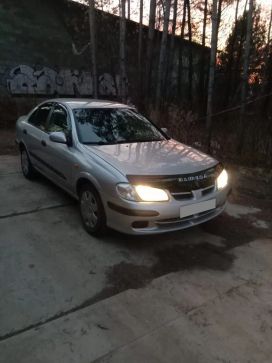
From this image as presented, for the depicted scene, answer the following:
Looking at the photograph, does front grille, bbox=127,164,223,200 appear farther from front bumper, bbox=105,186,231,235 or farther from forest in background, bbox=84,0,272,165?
forest in background, bbox=84,0,272,165

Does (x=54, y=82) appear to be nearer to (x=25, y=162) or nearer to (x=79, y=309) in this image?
(x=25, y=162)

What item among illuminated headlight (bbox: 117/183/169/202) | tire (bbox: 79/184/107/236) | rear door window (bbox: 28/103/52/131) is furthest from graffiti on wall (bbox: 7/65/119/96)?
illuminated headlight (bbox: 117/183/169/202)

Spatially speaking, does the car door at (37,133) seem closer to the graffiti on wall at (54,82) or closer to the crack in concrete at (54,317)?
the crack in concrete at (54,317)

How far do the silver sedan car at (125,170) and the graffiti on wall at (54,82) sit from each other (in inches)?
339

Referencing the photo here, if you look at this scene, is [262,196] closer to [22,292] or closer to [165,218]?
[165,218]

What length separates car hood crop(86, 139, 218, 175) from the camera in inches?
140

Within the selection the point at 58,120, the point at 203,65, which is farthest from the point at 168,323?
the point at 203,65

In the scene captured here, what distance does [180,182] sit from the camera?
11.5ft

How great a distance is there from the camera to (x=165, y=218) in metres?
3.44

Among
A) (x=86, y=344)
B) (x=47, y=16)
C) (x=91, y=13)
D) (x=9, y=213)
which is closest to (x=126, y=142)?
(x=9, y=213)

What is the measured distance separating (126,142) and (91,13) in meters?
7.27

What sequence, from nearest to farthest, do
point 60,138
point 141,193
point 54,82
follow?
point 141,193 < point 60,138 < point 54,82

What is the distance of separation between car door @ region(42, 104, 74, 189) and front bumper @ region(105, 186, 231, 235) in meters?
0.99

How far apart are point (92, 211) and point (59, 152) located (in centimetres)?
106
